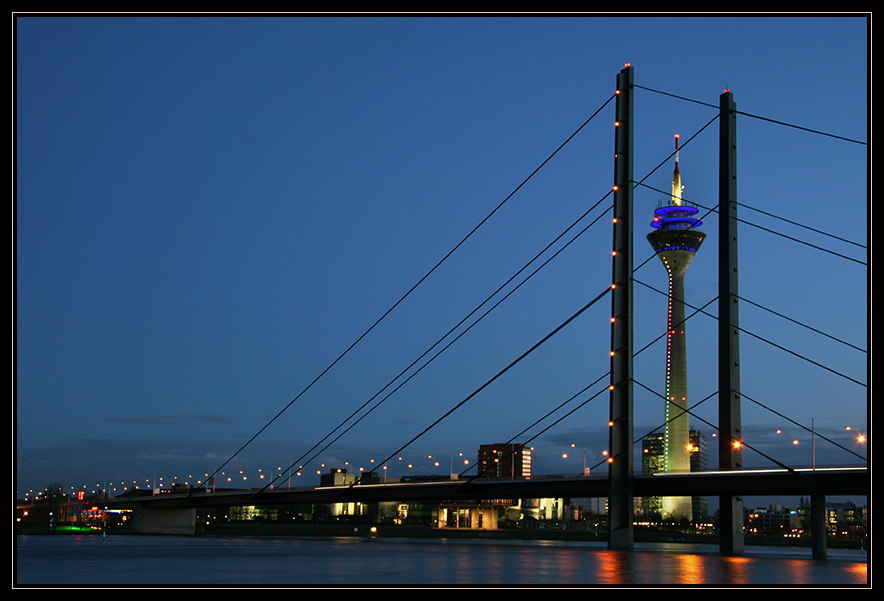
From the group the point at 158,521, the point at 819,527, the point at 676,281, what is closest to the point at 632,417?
the point at 819,527

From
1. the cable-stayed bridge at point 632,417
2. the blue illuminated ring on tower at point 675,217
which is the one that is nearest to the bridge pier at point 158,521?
the cable-stayed bridge at point 632,417

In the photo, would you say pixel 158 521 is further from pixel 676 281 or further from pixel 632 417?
pixel 676 281

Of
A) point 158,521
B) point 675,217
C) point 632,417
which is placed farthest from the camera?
point 675,217

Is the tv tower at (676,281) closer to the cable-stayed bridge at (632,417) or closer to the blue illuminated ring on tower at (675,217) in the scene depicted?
the blue illuminated ring on tower at (675,217)

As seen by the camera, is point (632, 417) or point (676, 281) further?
point (676, 281)

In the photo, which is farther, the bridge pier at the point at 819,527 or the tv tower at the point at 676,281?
the tv tower at the point at 676,281

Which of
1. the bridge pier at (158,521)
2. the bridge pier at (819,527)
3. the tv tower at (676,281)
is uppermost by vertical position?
the tv tower at (676,281)

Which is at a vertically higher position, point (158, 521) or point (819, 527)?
point (819, 527)

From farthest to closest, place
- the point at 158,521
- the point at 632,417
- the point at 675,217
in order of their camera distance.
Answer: the point at 675,217 → the point at 158,521 → the point at 632,417

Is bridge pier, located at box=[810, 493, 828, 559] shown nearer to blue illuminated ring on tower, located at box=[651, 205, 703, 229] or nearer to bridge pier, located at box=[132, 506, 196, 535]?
bridge pier, located at box=[132, 506, 196, 535]

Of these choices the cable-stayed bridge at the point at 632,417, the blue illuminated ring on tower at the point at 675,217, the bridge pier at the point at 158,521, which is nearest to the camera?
the cable-stayed bridge at the point at 632,417

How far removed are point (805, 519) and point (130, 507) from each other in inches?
5648
